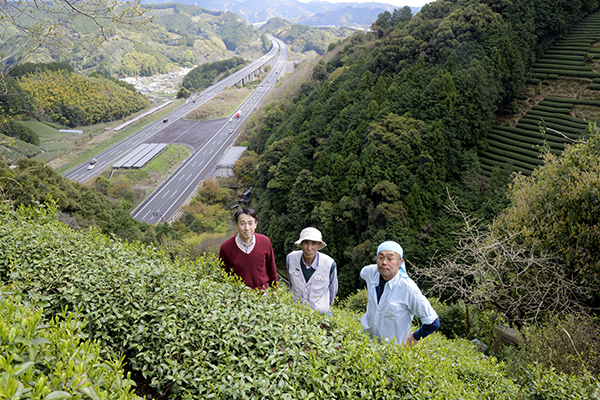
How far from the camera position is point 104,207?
25.3 meters

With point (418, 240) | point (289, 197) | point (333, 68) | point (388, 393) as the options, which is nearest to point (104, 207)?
point (289, 197)

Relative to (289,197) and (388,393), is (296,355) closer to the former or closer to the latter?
(388,393)

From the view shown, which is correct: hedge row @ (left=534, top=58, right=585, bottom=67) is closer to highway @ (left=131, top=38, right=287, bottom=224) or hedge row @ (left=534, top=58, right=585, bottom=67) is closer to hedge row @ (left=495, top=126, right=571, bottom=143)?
hedge row @ (left=495, top=126, right=571, bottom=143)

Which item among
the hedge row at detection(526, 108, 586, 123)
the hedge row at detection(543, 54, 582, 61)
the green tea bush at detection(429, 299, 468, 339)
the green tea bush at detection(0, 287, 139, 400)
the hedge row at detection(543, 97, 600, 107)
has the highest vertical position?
the hedge row at detection(543, 54, 582, 61)

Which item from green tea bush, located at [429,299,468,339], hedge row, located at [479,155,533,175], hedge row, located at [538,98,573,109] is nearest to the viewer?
green tea bush, located at [429,299,468,339]

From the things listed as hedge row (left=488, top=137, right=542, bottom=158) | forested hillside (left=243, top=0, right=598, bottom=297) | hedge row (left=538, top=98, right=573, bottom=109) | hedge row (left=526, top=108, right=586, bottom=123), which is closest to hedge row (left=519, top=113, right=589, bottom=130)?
hedge row (left=526, top=108, right=586, bottom=123)

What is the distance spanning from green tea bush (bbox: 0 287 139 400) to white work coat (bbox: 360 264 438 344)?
9.07 ft

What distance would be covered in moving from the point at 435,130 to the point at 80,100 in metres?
83.0

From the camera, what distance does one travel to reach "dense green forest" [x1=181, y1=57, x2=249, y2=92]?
364 ft

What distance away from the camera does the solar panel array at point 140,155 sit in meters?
50.2

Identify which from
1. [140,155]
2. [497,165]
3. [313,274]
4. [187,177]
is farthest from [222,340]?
[140,155]

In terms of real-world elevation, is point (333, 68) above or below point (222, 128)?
above

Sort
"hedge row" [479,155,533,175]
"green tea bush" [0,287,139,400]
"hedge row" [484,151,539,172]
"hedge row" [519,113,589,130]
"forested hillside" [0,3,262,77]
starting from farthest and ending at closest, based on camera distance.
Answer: "forested hillside" [0,3,262,77]
"hedge row" [519,113,589,130]
"hedge row" [484,151,539,172]
"hedge row" [479,155,533,175]
"green tea bush" [0,287,139,400]

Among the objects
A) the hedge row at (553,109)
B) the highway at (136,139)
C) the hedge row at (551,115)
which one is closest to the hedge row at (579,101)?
the hedge row at (553,109)
